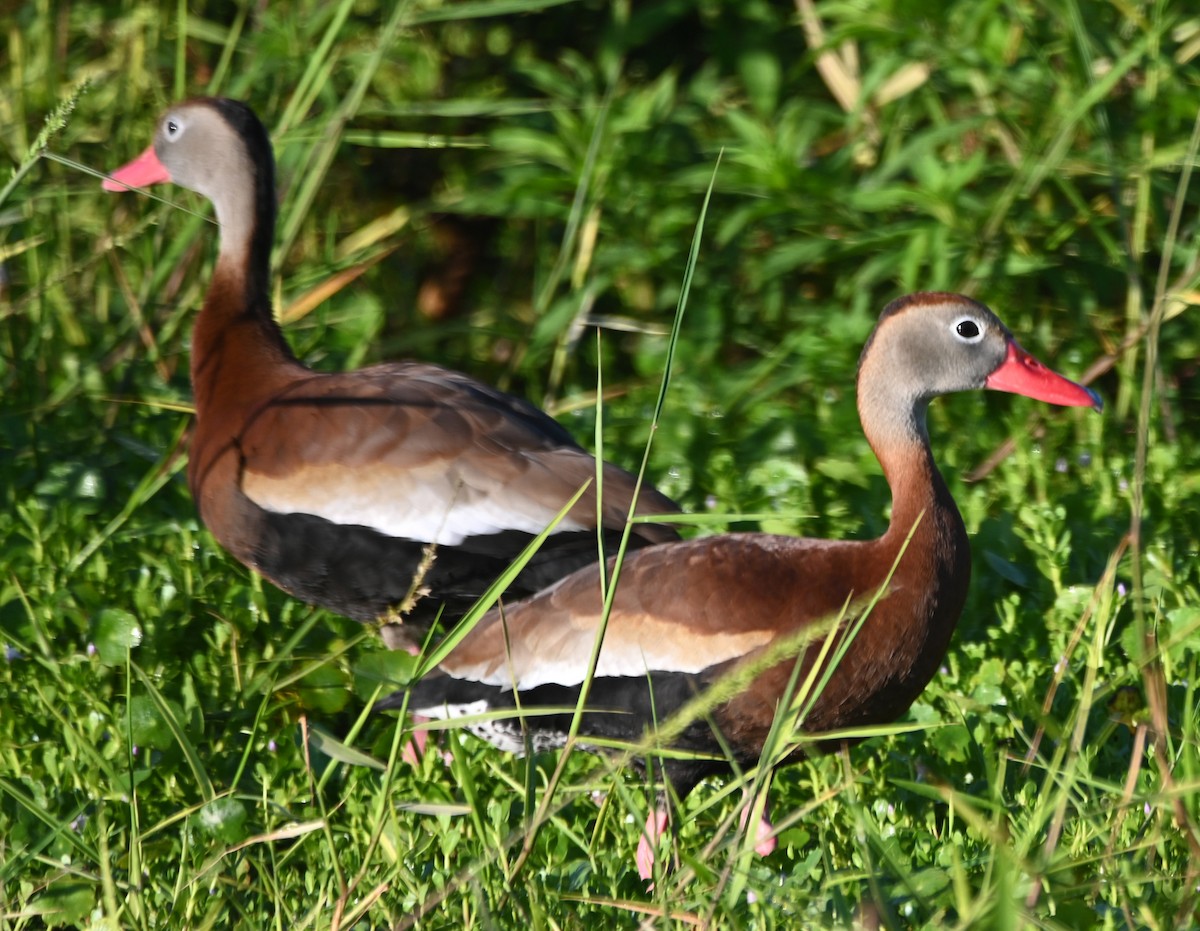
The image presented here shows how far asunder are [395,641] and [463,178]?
2355mm

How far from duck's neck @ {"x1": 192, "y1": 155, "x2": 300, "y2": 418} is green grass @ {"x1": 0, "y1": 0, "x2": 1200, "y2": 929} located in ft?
0.38

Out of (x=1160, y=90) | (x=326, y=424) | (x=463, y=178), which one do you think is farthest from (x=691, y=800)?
(x=463, y=178)

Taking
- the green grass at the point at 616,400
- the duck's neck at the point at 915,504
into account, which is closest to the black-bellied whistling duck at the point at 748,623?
the duck's neck at the point at 915,504

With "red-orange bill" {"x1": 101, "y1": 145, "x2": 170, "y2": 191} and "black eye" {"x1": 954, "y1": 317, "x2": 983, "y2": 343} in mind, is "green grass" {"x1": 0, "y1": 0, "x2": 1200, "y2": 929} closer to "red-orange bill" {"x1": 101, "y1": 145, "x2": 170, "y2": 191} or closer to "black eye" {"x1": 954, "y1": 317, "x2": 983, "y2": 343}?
"red-orange bill" {"x1": 101, "y1": 145, "x2": 170, "y2": 191}

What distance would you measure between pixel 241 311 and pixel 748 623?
73.8 inches

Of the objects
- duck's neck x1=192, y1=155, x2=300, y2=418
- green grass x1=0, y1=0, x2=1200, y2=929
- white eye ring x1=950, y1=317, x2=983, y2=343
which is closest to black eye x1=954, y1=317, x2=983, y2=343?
white eye ring x1=950, y1=317, x2=983, y2=343

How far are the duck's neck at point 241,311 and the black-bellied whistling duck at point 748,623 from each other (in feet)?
3.72

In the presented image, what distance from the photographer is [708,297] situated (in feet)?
17.1

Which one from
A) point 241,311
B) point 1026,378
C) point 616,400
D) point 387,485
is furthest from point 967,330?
point 616,400

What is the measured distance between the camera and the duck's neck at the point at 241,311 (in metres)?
4.01

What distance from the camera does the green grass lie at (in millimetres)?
2512

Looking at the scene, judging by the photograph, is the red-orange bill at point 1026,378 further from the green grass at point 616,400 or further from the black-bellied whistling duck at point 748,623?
the green grass at point 616,400

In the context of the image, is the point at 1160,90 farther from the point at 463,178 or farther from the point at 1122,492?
the point at 463,178

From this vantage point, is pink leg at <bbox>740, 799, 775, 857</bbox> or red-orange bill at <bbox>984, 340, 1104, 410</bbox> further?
red-orange bill at <bbox>984, 340, 1104, 410</bbox>
